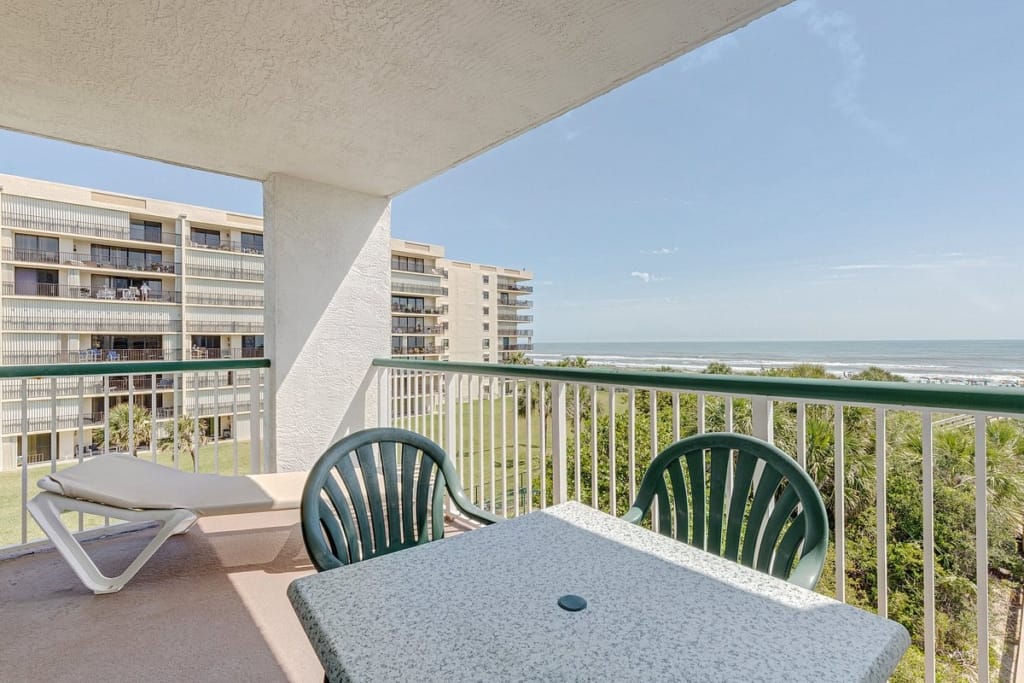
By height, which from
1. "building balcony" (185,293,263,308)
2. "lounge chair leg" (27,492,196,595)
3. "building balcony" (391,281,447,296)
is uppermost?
"building balcony" (391,281,447,296)

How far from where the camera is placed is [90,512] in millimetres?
2371

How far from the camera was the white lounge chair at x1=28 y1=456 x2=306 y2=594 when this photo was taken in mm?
2328

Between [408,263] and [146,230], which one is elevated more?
[408,263]

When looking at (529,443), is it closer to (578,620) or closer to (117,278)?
(578,620)

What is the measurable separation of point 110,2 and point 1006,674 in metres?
11.2

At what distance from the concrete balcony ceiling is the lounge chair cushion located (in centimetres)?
199

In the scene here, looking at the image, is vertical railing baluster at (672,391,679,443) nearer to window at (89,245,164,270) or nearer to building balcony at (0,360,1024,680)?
building balcony at (0,360,1024,680)

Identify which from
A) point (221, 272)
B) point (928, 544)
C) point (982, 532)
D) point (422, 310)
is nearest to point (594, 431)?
point (928, 544)

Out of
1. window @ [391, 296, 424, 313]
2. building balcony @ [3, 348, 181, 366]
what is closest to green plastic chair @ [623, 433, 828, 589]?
building balcony @ [3, 348, 181, 366]

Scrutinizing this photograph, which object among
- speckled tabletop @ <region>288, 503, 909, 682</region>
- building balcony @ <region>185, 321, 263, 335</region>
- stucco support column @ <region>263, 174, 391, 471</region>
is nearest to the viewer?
speckled tabletop @ <region>288, 503, 909, 682</region>

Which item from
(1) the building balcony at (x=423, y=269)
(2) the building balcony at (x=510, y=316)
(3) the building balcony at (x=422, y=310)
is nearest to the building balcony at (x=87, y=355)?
(3) the building balcony at (x=422, y=310)

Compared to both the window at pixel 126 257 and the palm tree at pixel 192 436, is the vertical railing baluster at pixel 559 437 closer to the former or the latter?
the palm tree at pixel 192 436

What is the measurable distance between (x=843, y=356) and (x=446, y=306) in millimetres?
→ 27670

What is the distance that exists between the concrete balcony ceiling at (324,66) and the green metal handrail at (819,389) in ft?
4.61
